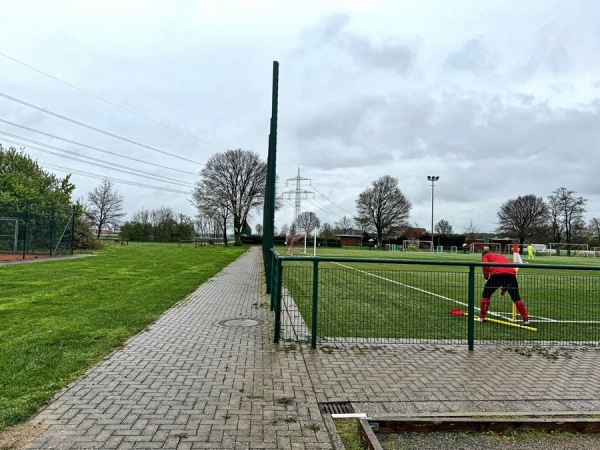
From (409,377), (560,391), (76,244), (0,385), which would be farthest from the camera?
(76,244)

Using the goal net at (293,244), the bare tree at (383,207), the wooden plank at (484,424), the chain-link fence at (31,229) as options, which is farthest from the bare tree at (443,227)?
the wooden plank at (484,424)

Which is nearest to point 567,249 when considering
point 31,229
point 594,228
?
point 594,228

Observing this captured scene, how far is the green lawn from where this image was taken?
443 centimetres

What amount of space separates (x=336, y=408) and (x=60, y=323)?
217 inches

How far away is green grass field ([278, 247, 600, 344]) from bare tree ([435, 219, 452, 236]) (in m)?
90.4

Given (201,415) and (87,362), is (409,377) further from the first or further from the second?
(87,362)

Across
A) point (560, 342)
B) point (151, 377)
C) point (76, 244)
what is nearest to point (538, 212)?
point (76, 244)

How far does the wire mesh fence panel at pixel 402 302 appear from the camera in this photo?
662 centimetres

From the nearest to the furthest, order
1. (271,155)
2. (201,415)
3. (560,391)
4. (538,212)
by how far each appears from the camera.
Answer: (201,415) < (560,391) < (271,155) < (538,212)

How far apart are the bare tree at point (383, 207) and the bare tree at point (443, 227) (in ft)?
63.4

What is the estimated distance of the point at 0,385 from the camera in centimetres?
434

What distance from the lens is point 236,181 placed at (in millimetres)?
62656

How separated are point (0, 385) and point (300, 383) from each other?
3.01 m

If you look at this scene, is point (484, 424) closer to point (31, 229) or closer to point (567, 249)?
point (31, 229)
